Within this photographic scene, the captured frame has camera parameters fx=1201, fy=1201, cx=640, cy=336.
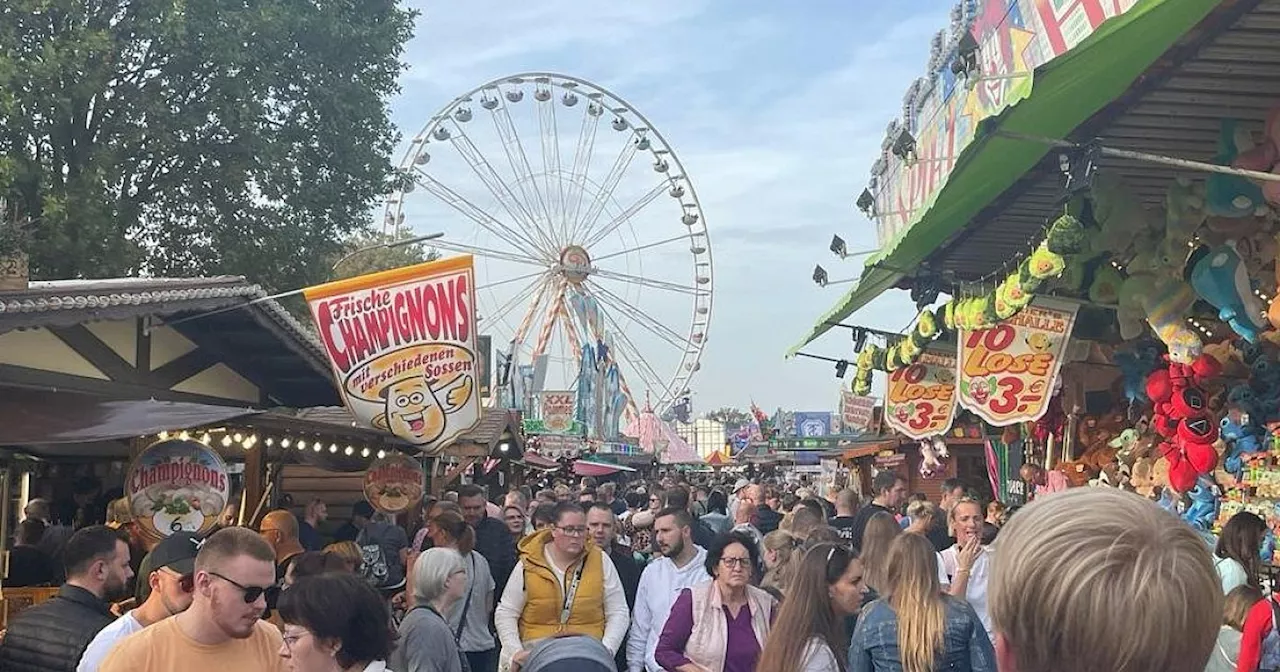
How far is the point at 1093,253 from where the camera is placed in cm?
659

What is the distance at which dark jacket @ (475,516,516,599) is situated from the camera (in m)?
7.26

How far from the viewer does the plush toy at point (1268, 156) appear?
16.5 ft

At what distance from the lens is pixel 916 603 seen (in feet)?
11.8

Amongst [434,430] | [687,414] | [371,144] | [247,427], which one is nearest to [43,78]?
[371,144]

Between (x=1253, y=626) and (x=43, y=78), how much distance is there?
42.8ft

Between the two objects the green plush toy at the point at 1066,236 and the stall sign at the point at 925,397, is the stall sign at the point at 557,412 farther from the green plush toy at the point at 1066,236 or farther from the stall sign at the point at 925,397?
the green plush toy at the point at 1066,236

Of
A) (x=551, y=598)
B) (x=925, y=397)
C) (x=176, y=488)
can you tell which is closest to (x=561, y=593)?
(x=551, y=598)

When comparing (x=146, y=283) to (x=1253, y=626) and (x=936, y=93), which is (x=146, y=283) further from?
(x=1253, y=626)

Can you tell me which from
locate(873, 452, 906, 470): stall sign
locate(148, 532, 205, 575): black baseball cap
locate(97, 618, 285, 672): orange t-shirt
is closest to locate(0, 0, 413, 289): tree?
locate(873, 452, 906, 470): stall sign

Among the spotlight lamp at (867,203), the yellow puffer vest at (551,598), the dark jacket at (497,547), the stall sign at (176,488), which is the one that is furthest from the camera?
the spotlight lamp at (867,203)

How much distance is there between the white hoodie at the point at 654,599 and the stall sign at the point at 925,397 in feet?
19.4

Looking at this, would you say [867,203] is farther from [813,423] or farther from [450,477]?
[813,423]

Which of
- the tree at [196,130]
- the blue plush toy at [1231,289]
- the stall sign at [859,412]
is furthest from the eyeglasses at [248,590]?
the stall sign at [859,412]

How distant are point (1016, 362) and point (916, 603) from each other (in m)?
4.87
